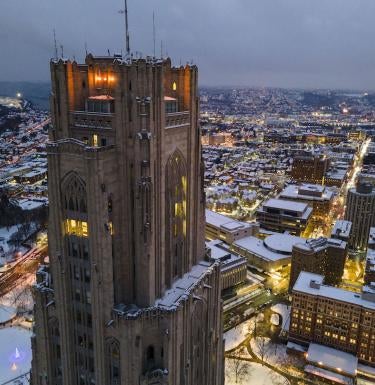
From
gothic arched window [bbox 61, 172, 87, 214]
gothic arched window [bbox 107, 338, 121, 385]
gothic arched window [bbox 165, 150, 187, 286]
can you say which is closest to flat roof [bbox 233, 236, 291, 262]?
gothic arched window [bbox 165, 150, 187, 286]

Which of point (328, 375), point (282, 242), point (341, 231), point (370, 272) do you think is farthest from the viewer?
point (282, 242)

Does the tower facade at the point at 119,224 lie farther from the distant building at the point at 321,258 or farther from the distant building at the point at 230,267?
the distant building at the point at 321,258

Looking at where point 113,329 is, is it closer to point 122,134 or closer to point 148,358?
point 148,358

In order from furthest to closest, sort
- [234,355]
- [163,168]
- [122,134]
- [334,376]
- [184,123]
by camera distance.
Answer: [234,355] → [334,376] → [184,123] → [163,168] → [122,134]

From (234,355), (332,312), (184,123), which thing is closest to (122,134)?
(184,123)

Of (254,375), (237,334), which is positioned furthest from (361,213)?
(254,375)

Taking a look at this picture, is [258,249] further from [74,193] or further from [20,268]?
[74,193]

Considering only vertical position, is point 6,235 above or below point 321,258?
below
